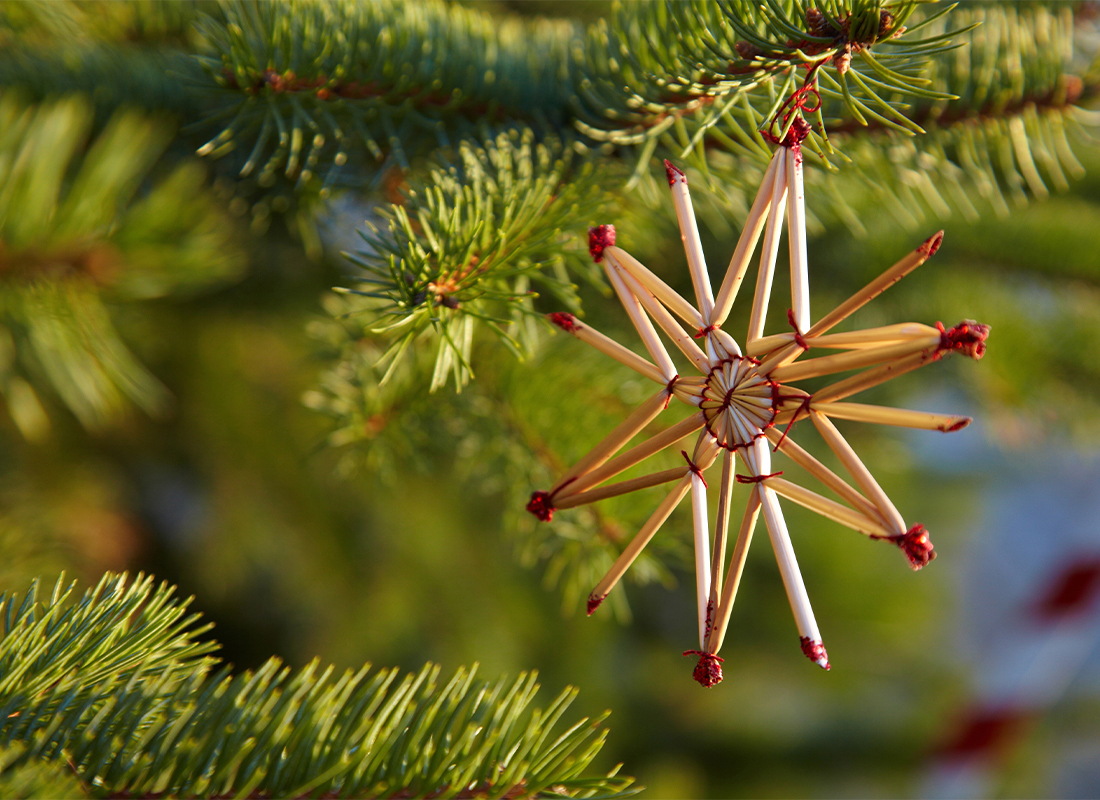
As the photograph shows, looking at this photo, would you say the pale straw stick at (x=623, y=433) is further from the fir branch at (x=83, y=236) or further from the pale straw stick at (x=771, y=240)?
the fir branch at (x=83, y=236)

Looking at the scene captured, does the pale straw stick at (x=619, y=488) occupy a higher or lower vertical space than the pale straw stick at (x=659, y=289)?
lower

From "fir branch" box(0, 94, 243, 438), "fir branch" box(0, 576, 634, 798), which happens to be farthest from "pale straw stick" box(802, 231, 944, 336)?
"fir branch" box(0, 94, 243, 438)

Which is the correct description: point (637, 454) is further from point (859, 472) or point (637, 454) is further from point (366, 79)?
point (366, 79)

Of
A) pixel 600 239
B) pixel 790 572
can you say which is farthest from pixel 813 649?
pixel 600 239

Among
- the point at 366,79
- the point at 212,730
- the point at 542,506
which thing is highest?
the point at 366,79

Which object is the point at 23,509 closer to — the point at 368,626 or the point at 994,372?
the point at 368,626

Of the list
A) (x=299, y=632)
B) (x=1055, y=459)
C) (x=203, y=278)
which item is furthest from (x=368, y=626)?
(x=1055, y=459)

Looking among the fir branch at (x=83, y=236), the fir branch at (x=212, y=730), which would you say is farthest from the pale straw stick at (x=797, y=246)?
the fir branch at (x=83, y=236)
